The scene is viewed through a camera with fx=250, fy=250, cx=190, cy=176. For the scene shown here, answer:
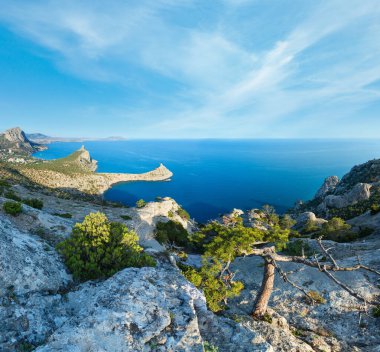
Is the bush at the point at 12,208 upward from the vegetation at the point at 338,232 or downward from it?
upward

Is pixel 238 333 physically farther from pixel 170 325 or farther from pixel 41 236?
pixel 41 236

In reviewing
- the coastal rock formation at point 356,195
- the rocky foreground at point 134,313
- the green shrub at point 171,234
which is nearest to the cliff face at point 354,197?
the coastal rock formation at point 356,195

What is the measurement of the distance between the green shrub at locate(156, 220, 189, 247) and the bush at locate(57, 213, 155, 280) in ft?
107

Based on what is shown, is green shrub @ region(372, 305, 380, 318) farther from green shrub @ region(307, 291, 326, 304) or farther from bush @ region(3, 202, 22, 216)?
bush @ region(3, 202, 22, 216)

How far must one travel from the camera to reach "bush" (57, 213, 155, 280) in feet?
46.9

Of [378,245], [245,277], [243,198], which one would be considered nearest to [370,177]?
[243,198]

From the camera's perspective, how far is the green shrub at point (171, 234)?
1928 inches

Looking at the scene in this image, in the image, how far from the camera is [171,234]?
51.8 meters

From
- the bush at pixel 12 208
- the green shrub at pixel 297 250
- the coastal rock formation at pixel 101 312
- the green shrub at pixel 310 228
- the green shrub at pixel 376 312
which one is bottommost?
the green shrub at pixel 310 228

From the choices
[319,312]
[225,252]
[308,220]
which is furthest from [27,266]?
[308,220]

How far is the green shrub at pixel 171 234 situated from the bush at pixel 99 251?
32.6 metres

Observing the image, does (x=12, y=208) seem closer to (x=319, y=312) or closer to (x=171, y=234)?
(x=319, y=312)

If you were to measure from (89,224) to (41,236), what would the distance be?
509 centimetres

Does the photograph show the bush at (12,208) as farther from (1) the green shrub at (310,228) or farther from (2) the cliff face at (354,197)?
(2) the cliff face at (354,197)
